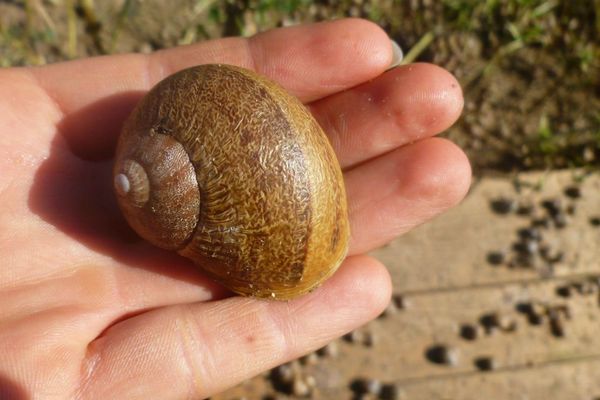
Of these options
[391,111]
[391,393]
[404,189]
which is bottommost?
[391,393]

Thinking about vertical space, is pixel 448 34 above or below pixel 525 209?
above

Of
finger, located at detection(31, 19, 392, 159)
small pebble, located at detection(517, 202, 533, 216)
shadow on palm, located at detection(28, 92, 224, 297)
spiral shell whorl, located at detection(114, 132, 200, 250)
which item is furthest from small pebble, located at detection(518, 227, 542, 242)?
spiral shell whorl, located at detection(114, 132, 200, 250)

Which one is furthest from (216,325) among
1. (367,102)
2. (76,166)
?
(367,102)

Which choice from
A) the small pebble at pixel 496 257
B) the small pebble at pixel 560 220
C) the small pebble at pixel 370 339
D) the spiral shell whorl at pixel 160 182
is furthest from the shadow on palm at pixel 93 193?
the small pebble at pixel 560 220

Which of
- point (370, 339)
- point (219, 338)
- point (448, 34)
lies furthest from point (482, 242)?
point (219, 338)

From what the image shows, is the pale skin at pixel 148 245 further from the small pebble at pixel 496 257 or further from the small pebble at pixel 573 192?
the small pebble at pixel 573 192

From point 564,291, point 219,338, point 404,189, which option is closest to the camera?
point 219,338

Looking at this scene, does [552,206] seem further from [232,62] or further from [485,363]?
[232,62]
